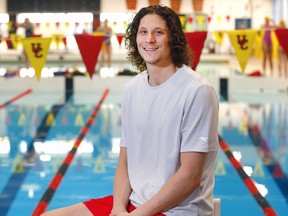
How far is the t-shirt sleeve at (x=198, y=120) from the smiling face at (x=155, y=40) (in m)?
0.21

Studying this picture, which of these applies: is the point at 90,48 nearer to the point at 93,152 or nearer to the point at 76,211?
the point at 93,152

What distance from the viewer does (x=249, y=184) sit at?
5082 mm

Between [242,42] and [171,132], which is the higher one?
[242,42]

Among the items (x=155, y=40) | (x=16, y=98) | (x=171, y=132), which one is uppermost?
(x=155, y=40)

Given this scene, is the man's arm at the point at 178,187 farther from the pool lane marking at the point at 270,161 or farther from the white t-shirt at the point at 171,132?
the pool lane marking at the point at 270,161

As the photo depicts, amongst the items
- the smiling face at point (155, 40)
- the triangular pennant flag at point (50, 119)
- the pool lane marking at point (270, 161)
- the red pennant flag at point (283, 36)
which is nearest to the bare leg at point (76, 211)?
the smiling face at point (155, 40)

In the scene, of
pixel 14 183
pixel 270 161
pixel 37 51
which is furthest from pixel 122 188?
pixel 37 51

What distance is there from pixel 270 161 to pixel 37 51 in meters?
3.18

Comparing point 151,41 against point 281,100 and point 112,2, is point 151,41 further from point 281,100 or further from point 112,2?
point 112,2

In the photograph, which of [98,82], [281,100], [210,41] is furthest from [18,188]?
[210,41]

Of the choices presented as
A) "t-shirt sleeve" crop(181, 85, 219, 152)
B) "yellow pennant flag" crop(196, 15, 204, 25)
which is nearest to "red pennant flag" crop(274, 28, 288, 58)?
"t-shirt sleeve" crop(181, 85, 219, 152)

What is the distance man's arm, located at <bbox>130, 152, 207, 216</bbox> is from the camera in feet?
7.31

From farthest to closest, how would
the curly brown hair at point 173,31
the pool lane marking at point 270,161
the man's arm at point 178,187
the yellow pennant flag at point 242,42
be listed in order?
the yellow pennant flag at point 242,42 → the pool lane marking at point 270,161 → the curly brown hair at point 173,31 → the man's arm at point 178,187

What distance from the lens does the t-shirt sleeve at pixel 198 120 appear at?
87.9 inches
